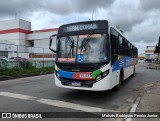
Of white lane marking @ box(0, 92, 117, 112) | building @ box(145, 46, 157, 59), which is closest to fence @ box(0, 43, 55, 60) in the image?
white lane marking @ box(0, 92, 117, 112)

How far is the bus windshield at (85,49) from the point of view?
27.3ft

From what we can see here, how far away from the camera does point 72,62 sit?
8555mm

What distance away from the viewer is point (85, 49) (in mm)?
8461

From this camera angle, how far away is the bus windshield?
8.33 metres

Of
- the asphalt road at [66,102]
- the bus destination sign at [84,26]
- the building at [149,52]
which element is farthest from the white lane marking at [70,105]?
the building at [149,52]

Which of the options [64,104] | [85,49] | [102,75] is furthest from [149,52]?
[64,104]

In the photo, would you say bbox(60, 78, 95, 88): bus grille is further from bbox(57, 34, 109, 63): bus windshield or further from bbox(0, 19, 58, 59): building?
bbox(0, 19, 58, 59): building

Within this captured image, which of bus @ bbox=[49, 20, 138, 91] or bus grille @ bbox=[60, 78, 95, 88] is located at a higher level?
bus @ bbox=[49, 20, 138, 91]

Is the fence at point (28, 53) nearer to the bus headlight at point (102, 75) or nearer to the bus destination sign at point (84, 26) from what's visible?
the bus destination sign at point (84, 26)

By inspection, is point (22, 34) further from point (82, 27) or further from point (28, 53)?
point (82, 27)

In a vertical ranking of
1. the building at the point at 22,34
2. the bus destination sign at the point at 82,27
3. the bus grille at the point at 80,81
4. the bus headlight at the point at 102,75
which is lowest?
the bus grille at the point at 80,81

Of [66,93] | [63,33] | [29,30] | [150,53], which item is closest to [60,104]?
[66,93]

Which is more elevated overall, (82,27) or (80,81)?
(82,27)

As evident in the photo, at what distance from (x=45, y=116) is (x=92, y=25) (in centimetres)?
408
